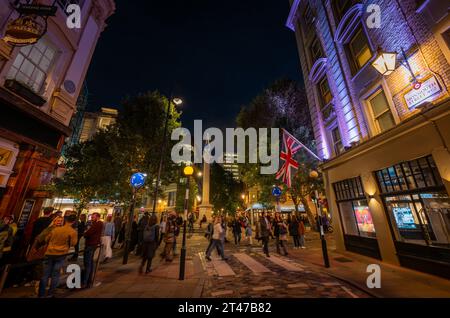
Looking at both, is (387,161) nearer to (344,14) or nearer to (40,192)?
(344,14)

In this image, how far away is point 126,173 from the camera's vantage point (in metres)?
14.2

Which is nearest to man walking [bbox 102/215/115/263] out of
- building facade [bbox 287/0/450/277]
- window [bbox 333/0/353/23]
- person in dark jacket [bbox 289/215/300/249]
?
person in dark jacket [bbox 289/215/300/249]

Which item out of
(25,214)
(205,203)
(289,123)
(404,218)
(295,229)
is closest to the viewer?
(25,214)

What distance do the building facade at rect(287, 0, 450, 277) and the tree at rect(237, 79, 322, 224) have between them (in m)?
7.65

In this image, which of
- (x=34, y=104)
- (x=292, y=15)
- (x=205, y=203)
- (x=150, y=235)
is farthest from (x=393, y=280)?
(x=205, y=203)

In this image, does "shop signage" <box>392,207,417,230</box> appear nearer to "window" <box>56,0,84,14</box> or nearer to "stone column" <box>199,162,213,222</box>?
"window" <box>56,0,84,14</box>

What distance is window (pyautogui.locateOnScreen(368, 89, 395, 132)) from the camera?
26.4ft

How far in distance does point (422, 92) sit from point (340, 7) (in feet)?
26.5

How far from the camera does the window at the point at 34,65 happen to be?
6715 mm

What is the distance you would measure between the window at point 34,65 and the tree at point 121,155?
23.4 feet

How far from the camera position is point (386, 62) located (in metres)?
7.19

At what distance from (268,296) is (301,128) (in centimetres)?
1853

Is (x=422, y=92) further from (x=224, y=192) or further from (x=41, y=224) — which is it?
(x=224, y=192)
